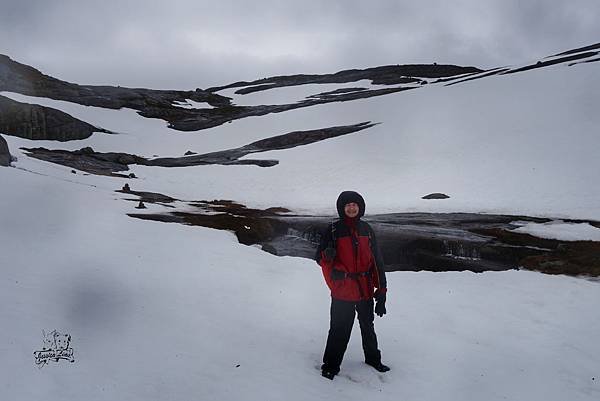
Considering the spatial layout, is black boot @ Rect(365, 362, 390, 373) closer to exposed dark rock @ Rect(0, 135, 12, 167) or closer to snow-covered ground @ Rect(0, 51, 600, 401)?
snow-covered ground @ Rect(0, 51, 600, 401)

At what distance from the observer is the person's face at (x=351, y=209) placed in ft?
23.5

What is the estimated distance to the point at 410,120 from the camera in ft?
153

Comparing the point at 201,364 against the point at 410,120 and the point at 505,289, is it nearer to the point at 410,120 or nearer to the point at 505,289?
the point at 505,289

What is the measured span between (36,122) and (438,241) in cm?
4565

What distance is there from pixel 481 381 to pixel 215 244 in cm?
930

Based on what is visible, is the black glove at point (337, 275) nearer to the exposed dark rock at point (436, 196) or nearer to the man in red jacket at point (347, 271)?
the man in red jacket at point (347, 271)

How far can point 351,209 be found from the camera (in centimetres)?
715

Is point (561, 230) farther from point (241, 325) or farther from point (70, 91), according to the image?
point (70, 91)

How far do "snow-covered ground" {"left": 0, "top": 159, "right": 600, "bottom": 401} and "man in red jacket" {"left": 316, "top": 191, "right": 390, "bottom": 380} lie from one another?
660 mm

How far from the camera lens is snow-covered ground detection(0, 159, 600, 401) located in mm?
6312

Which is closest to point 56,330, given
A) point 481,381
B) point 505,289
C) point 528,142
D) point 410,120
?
point 481,381

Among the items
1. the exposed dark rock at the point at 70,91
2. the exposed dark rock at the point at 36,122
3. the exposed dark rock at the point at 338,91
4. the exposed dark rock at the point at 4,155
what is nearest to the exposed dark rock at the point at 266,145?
the exposed dark rock at the point at 36,122

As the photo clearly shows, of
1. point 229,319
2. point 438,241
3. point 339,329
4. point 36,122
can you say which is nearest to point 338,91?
point 36,122

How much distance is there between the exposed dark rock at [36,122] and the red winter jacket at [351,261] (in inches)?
1942
